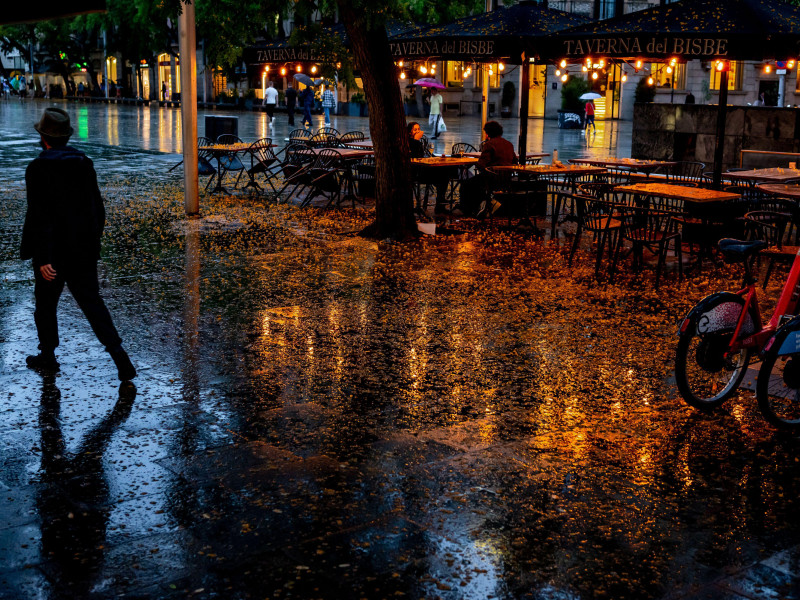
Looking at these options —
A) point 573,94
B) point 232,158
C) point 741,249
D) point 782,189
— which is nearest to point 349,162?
point 232,158

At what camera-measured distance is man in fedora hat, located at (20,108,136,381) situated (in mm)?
6496

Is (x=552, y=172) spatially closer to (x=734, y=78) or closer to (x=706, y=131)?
(x=706, y=131)

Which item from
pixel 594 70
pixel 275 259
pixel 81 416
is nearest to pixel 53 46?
pixel 594 70

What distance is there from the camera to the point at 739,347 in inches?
252

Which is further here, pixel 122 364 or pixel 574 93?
pixel 574 93

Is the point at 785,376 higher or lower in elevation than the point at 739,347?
lower

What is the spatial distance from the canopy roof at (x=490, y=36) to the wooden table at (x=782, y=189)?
446 cm

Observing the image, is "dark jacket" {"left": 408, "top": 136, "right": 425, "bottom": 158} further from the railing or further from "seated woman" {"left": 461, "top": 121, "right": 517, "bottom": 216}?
the railing

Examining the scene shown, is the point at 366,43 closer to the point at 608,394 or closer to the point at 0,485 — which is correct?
the point at 608,394

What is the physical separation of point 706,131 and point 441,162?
7677 mm

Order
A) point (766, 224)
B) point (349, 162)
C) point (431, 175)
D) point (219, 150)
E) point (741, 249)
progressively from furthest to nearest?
point (219, 150) < point (349, 162) < point (431, 175) < point (766, 224) < point (741, 249)

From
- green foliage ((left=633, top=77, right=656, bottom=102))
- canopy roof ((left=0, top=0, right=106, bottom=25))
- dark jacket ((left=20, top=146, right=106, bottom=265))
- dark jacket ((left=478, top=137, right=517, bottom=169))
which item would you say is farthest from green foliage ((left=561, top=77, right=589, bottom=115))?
canopy roof ((left=0, top=0, right=106, bottom=25))

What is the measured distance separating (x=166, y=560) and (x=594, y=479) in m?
2.37

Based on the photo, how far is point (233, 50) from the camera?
14539 mm
